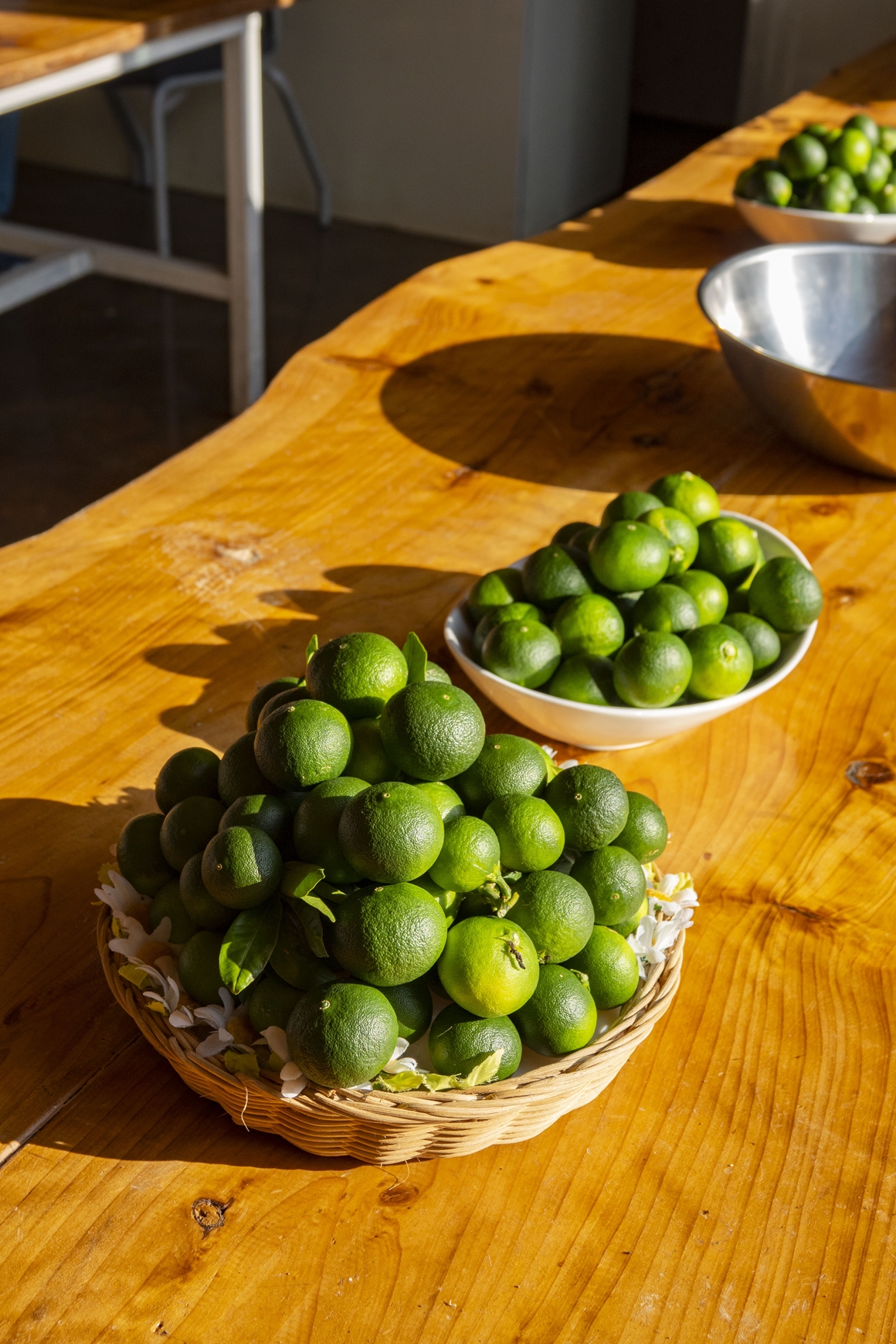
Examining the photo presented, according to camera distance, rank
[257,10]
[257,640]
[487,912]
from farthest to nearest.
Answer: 1. [257,10]
2. [257,640]
3. [487,912]

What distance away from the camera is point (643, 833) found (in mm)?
713

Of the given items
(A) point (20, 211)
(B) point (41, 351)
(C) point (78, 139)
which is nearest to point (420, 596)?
(B) point (41, 351)

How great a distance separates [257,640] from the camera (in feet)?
3.38

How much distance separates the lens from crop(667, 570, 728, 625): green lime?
0.94 m

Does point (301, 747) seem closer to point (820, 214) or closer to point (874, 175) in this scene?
point (820, 214)

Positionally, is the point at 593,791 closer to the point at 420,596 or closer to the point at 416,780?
the point at 416,780

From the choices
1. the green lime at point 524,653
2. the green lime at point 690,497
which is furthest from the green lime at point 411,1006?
the green lime at point 690,497

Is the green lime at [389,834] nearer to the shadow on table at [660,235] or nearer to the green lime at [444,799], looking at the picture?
the green lime at [444,799]

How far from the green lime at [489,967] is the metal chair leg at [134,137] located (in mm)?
4577

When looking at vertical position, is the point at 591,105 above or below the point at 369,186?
above

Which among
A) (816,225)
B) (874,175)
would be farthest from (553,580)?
(874,175)

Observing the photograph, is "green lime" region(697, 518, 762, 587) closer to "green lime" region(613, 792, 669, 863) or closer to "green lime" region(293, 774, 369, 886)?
"green lime" region(613, 792, 669, 863)

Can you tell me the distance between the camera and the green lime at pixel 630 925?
0.67 meters

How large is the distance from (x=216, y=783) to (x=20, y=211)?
4.49 meters
